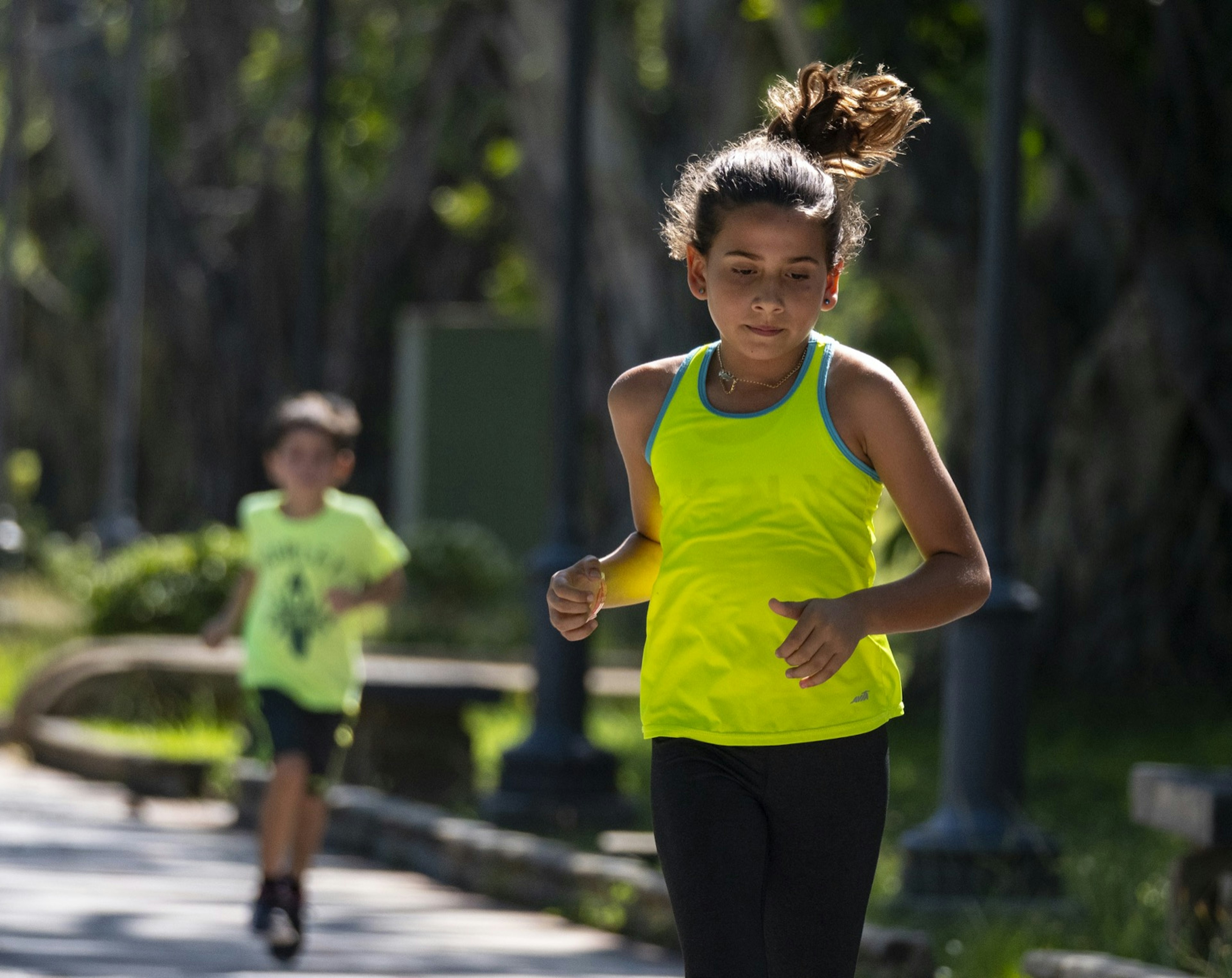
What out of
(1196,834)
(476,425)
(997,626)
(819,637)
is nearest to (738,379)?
(819,637)

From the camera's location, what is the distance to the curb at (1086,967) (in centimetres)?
636

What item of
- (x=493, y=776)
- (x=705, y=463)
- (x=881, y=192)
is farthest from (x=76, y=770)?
(x=705, y=463)

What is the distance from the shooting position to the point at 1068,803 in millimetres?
12492

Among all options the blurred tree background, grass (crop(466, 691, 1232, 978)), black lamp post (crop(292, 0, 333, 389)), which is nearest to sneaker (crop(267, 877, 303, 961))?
grass (crop(466, 691, 1232, 978))

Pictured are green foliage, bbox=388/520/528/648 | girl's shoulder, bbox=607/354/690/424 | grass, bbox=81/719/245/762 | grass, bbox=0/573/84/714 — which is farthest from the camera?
green foliage, bbox=388/520/528/648

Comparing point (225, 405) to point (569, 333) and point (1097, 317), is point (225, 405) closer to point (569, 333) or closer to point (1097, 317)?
point (1097, 317)

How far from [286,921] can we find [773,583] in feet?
13.2

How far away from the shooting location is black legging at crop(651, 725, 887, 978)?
3.90 meters

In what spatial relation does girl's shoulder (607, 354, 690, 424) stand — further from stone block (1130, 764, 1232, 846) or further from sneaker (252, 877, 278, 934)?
sneaker (252, 877, 278, 934)

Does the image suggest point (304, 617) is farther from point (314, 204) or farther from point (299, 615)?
point (314, 204)

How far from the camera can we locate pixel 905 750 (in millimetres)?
15352

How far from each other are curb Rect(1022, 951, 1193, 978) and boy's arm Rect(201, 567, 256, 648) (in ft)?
9.04

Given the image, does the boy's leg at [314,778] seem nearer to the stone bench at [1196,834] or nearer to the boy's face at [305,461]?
the boy's face at [305,461]

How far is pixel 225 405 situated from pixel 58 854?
69.4 feet
